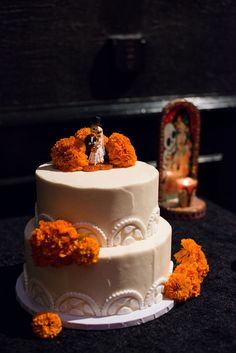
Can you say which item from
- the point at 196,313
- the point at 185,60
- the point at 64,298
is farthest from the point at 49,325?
the point at 185,60

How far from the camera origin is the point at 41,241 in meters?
2.66

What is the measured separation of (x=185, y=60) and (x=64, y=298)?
287 centimetres

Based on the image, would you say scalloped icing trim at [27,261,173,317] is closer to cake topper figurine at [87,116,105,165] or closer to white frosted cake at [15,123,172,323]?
white frosted cake at [15,123,172,323]

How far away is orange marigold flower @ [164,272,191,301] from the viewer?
9.79ft

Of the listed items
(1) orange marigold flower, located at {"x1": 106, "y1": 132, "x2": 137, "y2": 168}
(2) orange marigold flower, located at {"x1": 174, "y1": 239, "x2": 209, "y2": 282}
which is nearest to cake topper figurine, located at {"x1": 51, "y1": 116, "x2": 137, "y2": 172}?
(1) orange marigold flower, located at {"x1": 106, "y1": 132, "x2": 137, "y2": 168}

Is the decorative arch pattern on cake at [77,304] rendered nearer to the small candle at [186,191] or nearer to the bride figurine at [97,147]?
the bride figurine at [97,147]

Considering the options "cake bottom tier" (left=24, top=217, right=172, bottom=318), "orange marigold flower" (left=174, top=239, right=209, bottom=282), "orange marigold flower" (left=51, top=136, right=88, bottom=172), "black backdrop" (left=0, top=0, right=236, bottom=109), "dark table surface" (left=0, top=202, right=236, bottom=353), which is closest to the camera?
"dark table surface" (left=0, top=202, right=236, bottom=353)

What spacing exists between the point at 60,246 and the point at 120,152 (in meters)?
0.65

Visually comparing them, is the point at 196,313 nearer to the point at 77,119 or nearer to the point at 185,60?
the point at 77,119

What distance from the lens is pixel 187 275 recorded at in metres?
3.05

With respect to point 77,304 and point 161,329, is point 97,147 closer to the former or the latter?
point 77,304

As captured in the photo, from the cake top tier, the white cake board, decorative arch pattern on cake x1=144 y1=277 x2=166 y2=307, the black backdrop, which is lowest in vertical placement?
the white cake board

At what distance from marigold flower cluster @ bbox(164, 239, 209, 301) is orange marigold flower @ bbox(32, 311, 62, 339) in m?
0.67

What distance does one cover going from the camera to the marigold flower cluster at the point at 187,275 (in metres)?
2.99
